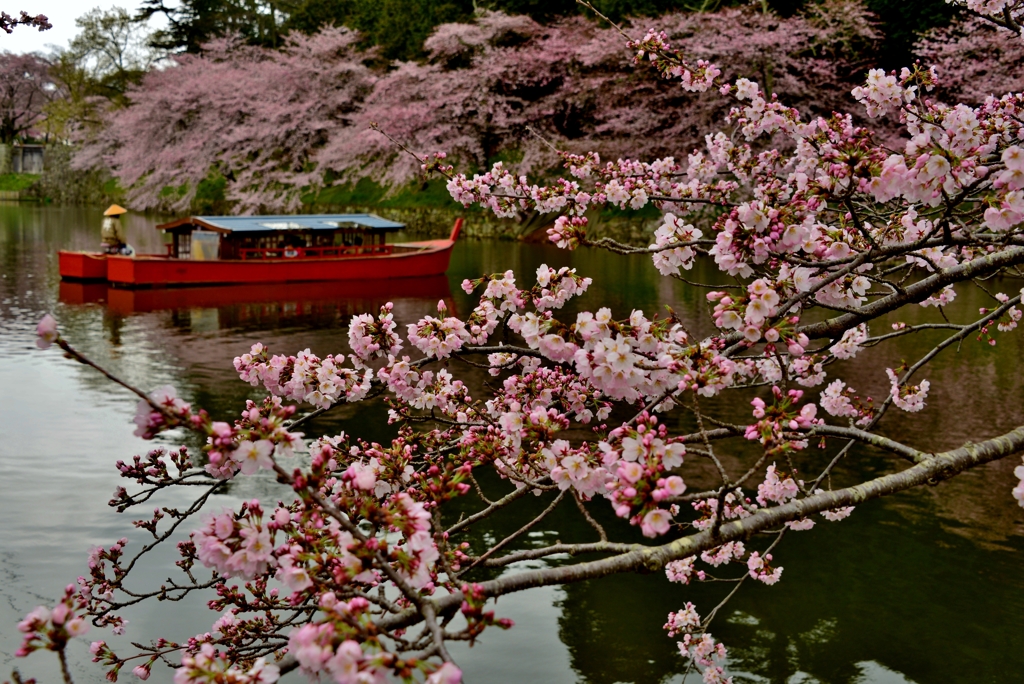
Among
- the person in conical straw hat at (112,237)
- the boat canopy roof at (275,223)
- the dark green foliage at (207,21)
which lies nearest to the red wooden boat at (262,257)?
the boat canopy roof at (275,223)

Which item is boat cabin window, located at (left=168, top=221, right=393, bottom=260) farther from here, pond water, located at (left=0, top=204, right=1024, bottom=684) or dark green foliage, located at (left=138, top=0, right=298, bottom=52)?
dark green foliage, located at (left=138, top=0, right=298, bottom=52)

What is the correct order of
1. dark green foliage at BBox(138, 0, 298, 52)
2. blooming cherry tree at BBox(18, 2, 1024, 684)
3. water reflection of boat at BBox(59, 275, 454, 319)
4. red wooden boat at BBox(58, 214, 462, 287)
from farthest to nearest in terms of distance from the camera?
dark green foliage at BBox(138, 0, 298, 52) → red wooden boat at BBox(58, 214, 462, 287) → water reflection of boat at BBox(59, 275, 454, 319) → blooming cherry tree at BBox(18, 2, 1024, 684)

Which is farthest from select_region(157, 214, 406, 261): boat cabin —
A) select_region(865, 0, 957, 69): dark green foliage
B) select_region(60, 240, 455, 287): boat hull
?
select_region(865, 0, 957, 69): dark green foliage

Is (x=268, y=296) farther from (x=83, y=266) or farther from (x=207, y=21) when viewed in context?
(x=207, y=21)

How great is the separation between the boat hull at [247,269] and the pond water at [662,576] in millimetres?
9201

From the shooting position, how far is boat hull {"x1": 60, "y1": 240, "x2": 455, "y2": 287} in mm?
25719

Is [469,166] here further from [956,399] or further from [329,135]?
[956,399]

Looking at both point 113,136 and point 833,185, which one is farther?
point 113,136

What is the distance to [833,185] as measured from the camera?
3.41 metres

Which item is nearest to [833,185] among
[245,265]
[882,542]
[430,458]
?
[430,458]

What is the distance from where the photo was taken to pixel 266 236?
27391 millimetres

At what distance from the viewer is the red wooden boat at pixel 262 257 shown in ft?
84.8

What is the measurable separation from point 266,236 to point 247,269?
1213mm

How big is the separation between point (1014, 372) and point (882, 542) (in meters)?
8.28
